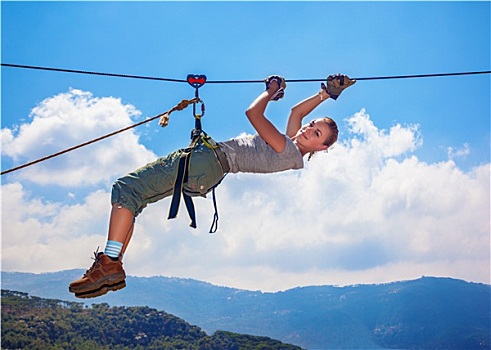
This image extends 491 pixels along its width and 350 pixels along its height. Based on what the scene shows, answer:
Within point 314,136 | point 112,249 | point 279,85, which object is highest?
point 279,85

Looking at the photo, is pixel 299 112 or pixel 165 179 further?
pixel 299 112

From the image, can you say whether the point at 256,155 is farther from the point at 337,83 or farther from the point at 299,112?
the point at 337,83

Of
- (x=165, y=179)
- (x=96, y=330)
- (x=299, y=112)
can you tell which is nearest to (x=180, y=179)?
(x=165, y=179)

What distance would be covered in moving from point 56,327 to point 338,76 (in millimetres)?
98602

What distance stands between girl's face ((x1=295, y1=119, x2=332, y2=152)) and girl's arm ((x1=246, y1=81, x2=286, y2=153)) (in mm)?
254

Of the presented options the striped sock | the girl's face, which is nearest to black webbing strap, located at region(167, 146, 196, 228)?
the striped sock

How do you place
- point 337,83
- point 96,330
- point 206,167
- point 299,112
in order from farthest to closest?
point 96,330 → point 299,112 → point 337,83 → point 206,167

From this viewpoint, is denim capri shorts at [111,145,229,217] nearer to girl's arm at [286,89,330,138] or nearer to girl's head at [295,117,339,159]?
girl's head at [295,117,339,159]

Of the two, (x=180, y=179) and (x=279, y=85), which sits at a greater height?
(x=279, y=85)

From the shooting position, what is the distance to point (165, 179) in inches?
170

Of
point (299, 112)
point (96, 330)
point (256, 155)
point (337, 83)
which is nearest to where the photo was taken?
point (256, 155)

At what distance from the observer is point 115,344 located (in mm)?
100125

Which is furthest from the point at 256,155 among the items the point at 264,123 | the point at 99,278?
the point at 99,278

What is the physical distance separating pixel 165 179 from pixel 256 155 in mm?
720
